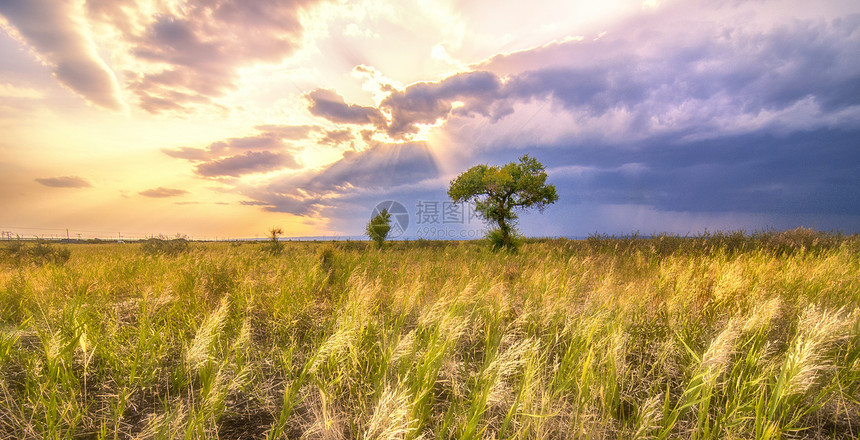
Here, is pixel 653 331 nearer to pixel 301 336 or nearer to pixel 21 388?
pixel 301 336

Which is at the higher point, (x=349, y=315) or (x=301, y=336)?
(x=349, y=315)

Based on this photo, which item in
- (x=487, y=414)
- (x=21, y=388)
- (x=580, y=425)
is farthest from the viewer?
(x=21, y=388)

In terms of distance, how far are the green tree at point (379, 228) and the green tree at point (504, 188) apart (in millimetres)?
10998

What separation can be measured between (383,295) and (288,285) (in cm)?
145

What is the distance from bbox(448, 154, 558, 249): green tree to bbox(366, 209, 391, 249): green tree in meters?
11.0

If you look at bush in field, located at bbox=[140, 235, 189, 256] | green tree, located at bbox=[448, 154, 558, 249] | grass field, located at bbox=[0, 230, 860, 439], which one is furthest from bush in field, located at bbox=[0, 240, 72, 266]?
green tree, located at bbox=[448, 154, 558, 249]

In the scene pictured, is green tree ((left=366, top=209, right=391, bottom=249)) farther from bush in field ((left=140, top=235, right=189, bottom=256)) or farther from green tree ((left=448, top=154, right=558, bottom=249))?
bush in field ((left=140, top=235, right=189, bottom=256))

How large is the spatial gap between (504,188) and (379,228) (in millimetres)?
15032

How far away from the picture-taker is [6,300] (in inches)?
180

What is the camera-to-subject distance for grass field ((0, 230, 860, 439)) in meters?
1.96

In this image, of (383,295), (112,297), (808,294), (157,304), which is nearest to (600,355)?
(383,295)

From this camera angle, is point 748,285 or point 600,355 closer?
point 600,355

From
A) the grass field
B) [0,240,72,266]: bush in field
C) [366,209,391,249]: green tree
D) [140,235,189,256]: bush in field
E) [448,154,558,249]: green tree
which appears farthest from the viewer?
[366,209,391,249]: green tree

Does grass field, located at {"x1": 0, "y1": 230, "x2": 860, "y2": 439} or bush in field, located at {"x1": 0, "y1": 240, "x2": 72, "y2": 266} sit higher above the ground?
bush in field, located at {"x1": 0, "y1": 240, "x2": 72, "y2": 266}
